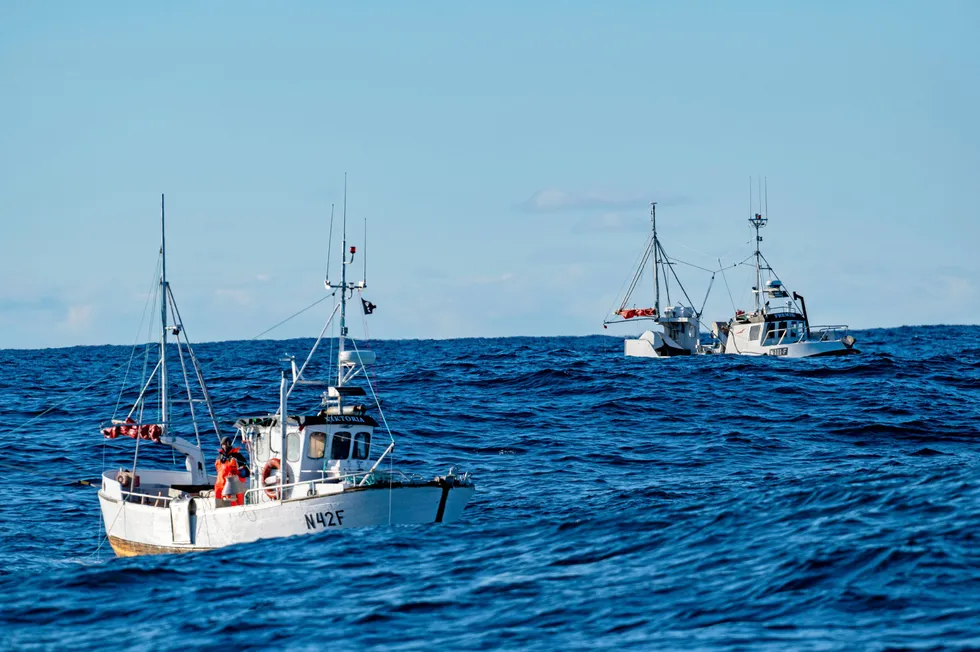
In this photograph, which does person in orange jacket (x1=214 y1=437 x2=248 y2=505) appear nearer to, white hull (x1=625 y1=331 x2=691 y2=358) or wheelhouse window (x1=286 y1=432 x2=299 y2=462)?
wheelhouse window (x1=286 y1=432 x2=299 y2=462)

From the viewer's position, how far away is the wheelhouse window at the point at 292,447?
2948 cm

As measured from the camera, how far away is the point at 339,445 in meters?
29.7

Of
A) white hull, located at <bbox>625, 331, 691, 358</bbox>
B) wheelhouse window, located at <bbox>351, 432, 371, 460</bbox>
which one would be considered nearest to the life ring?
wheelhouse window, located at <bbox>351, 432, 371, 460</bbox>

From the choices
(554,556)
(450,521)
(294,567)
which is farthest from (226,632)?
(450,521)

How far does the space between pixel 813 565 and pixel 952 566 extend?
2.41m

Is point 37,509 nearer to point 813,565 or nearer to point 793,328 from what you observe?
point 813,565

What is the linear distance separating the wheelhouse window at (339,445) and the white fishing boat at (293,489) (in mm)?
27

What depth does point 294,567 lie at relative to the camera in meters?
23.6

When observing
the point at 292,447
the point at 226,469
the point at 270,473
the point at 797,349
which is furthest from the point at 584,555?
the point at 797,349

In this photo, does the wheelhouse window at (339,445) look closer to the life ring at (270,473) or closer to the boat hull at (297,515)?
the life ring at (270,473)

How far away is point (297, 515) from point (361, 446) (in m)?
3.57

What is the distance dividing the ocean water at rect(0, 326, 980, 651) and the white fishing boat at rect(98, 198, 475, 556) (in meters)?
0.72

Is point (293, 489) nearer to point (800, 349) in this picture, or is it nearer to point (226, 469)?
point (226, 469)

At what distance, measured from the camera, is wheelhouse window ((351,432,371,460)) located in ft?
98.4
